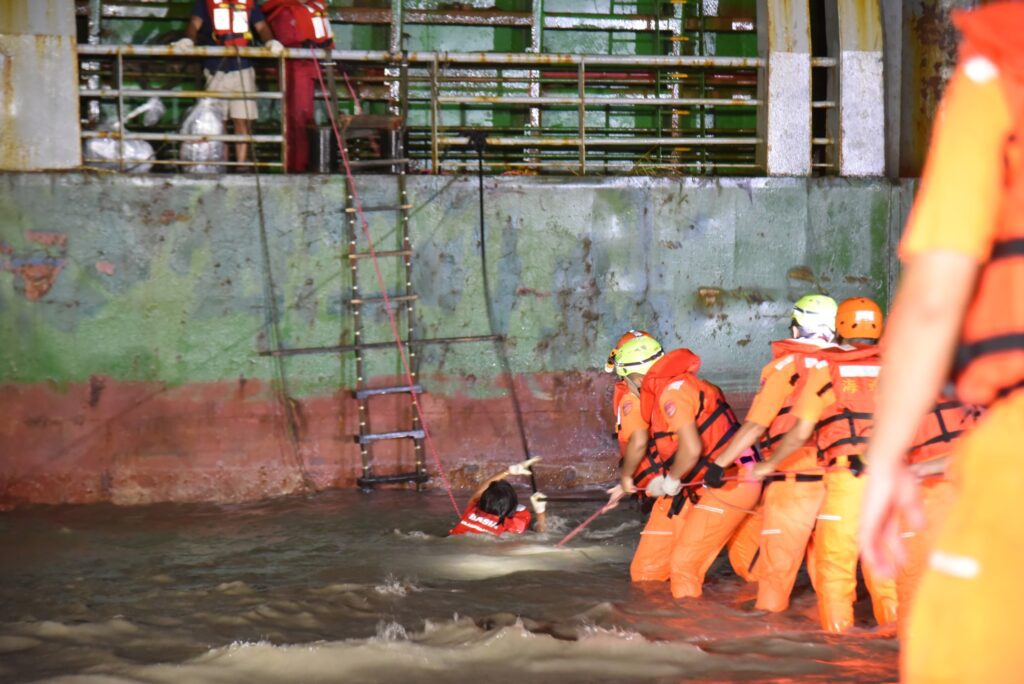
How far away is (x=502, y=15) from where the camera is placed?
13.3 m

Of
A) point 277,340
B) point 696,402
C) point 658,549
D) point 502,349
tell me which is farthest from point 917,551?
point 277,340

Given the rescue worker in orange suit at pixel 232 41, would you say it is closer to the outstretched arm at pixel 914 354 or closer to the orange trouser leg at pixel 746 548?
the orange trouser leg at pixel 746 548

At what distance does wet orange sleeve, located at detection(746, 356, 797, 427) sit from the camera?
273 inches

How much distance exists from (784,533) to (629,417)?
140 centimetres

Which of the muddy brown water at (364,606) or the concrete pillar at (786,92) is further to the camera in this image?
the concrete pillar at (786,92)

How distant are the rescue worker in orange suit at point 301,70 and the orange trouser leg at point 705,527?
580 centimetres

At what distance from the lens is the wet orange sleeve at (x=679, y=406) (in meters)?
7.29

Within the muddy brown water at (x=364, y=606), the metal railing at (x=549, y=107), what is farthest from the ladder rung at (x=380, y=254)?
the muddy brown water at (x=364, y=606)

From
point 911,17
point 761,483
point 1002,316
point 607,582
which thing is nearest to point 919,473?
point 761,483

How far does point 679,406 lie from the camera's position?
7.30m

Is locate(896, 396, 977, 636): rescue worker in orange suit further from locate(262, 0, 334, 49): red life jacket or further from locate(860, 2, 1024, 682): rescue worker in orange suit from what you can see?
locate(262, 0, 334, 49): red life jacket

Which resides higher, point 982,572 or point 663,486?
point 982,572

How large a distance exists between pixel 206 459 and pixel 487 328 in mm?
2691

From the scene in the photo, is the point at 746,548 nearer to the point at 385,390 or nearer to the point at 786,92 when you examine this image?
the point at 385,390
